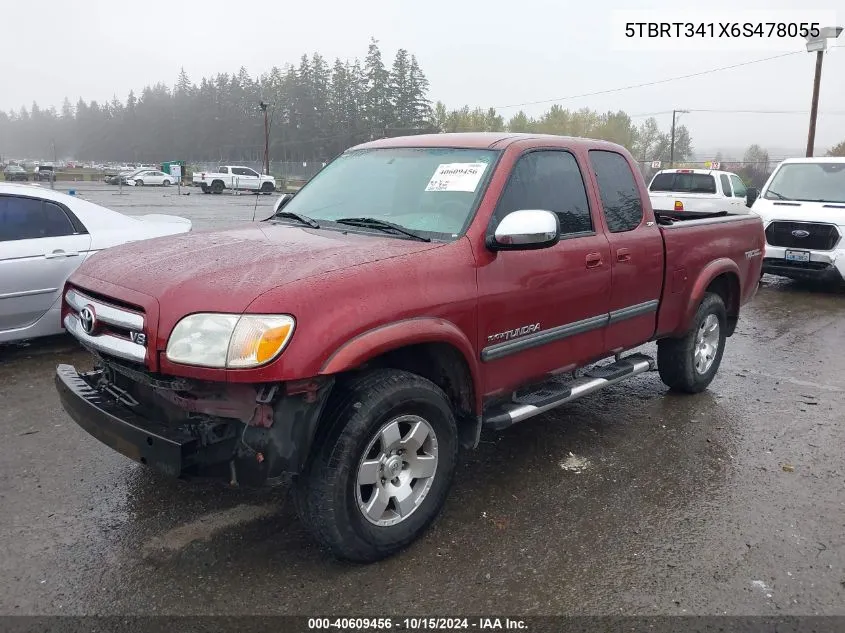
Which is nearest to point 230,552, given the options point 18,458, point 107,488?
point 107,488

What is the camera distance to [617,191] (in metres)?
4.59

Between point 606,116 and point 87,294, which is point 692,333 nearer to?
point 87,294

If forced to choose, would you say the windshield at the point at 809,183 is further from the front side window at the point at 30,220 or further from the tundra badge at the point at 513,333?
the front side window at the point at 30,220

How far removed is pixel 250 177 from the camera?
44969 mm

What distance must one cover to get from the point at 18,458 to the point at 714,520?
156 inches

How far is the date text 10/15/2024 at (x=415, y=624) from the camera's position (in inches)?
107

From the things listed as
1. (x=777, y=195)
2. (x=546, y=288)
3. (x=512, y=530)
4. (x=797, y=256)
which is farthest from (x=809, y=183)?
(x=512, y=530)

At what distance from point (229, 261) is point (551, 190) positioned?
1.94 meters

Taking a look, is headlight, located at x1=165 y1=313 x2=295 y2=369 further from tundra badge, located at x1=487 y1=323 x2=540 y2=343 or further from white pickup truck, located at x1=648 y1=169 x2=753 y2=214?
white pickup truck, located at x1=648 y1=169 x2=753 y2=214

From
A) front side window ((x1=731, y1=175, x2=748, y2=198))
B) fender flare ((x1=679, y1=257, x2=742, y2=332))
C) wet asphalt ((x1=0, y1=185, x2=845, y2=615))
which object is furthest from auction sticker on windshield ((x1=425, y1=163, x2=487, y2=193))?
front side window ((x1=731, y1=175, x2=748, y2=198))

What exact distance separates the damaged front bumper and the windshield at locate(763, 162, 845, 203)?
10557mm

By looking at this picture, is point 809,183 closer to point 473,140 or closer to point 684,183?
point 684,183

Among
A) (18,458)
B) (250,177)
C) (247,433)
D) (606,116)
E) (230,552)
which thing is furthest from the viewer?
(606,116)

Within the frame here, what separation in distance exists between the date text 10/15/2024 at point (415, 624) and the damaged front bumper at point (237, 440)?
2.03ft
